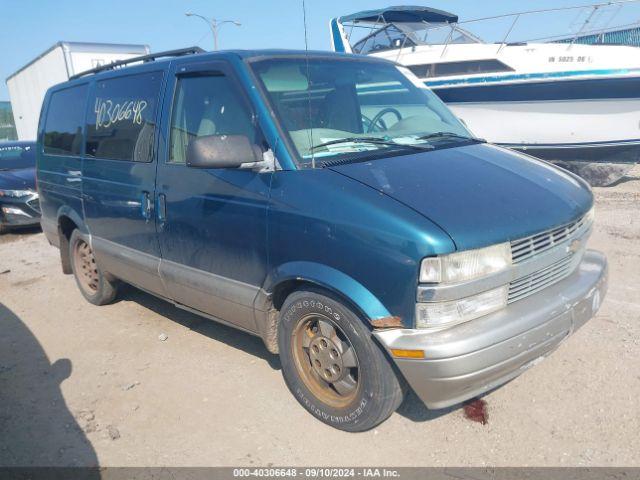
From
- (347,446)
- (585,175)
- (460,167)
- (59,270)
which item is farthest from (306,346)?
(585,175)

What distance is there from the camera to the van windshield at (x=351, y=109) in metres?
3.03

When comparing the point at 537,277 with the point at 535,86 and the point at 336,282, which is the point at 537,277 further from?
the point at 535,86

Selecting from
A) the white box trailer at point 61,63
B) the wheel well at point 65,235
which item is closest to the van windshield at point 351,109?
the wheel well at point 65,235

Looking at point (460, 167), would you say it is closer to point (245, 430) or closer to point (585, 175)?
point (245, 430)

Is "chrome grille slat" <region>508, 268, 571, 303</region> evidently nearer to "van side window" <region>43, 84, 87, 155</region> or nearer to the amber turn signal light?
the amber turn signal light

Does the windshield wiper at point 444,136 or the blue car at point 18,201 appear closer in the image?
the windshield wiper at point 444,136

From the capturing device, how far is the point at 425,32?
410 inches

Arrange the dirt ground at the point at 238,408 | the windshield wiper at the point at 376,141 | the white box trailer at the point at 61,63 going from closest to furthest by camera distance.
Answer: the dirt ground at the point at 238,408 → the windshield wiper at the point at 376,141 → the white box trailer at the point at 61,63

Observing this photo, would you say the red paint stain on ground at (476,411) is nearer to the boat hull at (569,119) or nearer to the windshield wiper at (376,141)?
the windshield wiper at (376,141)

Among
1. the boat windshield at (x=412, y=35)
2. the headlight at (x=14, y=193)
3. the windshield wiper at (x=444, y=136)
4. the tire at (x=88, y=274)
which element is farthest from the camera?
the boat windshield at (x=412, y=35)

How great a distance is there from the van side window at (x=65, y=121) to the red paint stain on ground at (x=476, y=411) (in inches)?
152

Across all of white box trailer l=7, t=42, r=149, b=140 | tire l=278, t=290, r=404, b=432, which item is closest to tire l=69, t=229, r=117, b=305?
tire l=278, t=290, r=404, b=432


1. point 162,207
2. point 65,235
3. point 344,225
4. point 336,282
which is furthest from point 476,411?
point 65,235

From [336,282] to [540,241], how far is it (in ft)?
3.55
